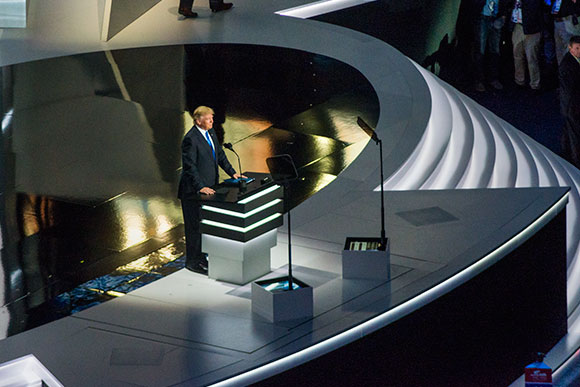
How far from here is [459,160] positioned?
→ 8508 mm

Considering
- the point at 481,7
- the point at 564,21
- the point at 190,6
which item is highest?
the point at 190,6

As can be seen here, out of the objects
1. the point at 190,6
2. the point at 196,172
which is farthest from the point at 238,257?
the point at 190,6

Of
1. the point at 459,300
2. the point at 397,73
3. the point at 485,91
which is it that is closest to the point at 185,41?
the point at 397,73

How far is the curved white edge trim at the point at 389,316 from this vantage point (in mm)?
4941

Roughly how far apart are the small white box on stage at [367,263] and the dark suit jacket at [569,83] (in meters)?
5.12

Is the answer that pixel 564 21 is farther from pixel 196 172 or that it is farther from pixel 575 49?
pixel 196 172

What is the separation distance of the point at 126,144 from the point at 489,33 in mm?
6748

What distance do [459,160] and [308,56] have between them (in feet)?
11.8

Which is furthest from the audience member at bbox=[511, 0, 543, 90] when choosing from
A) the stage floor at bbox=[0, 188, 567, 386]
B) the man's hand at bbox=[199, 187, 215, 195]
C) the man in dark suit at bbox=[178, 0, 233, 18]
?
the man's hand at bbox=[199, 187, 215, 195]

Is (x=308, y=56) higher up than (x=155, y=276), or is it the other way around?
(x=308, y=56)

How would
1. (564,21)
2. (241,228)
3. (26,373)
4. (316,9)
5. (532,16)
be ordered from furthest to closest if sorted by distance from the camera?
(532,16), (564,21), (316,9), (241,228), (26,373)

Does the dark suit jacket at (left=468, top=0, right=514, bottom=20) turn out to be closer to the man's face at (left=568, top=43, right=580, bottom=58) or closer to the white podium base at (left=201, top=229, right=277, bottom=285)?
the man's face at (left=568, top=43, right=580, bottom=58)

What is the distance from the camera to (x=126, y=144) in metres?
9.45

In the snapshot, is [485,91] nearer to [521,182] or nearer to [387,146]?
[521,182]
